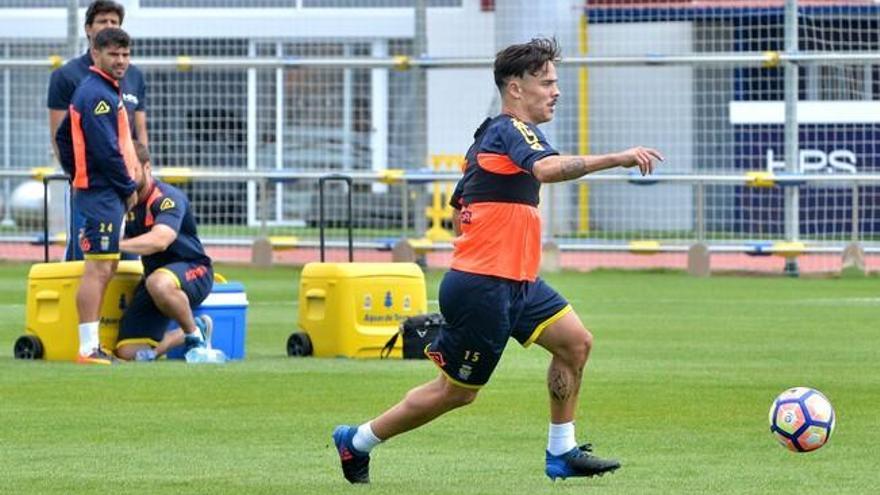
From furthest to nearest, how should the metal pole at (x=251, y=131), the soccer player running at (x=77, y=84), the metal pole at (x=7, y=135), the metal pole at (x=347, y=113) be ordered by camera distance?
the metal pole at (x=7, y=135) → the metal pole at (x=347, y=113) → the metal pole at (x=251, y=131) → the soccer player running at (x=77, y=84)

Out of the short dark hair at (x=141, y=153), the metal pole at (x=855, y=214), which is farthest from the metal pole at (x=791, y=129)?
the short dark hair at (x=141, y=153)

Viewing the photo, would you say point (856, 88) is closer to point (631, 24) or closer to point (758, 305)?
point (631, 24)

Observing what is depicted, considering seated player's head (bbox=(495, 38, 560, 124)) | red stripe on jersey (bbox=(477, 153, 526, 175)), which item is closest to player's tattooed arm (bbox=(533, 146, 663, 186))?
red stripe on jersey (bbox=(477, 153, 526, 175))

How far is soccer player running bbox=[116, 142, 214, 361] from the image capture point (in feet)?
43.1

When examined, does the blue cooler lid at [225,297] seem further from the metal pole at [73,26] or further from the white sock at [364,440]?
the metal pole at [73,26]

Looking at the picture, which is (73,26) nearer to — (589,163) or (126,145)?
(126,145)

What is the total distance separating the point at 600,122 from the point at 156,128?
16.8ft

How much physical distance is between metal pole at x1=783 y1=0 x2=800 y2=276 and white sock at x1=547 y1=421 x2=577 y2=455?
1486 centimetres

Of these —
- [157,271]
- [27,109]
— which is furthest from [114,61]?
[27,109]

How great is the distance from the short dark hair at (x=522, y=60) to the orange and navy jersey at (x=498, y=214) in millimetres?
Answer: 179

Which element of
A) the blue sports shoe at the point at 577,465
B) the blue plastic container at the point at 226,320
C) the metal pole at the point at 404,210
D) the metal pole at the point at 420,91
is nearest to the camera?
the blue sports shoe at the point at 577,465

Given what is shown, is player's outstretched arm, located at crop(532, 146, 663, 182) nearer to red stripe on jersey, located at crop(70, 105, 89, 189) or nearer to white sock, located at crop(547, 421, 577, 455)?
white sock, located at crop(547, 421, 577, 455)

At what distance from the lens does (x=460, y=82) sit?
2420 centimetres

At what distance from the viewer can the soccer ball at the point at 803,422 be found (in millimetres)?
8484
